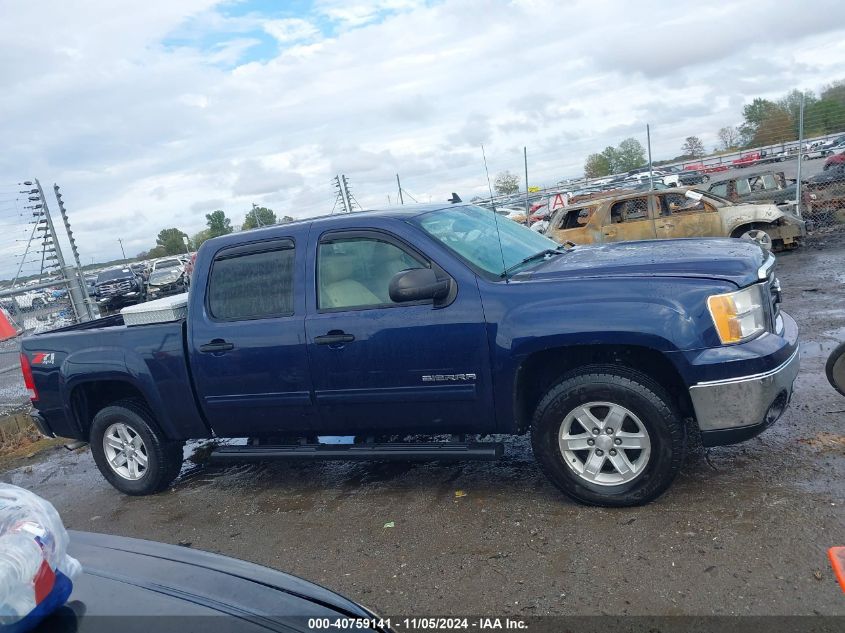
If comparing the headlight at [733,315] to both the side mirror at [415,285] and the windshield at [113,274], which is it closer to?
the side mirror at [415,285]

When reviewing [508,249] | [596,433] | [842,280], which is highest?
[508,249]

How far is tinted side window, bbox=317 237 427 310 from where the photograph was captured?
4.47 metres

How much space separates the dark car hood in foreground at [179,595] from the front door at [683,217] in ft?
39.5

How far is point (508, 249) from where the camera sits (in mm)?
4758

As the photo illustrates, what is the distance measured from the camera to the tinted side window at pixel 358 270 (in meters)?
4.47

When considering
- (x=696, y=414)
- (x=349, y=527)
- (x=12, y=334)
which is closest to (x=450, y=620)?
(x=349, y=527)

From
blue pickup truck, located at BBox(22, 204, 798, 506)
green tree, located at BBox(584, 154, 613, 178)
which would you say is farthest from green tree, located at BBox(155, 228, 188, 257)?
blue pickup truck, located at BBox(22, 204, 798, 506)

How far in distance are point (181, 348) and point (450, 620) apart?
9.36ft

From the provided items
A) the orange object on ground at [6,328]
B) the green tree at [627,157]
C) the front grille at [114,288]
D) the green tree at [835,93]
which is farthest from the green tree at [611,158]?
the orange object on ground at [6,328]

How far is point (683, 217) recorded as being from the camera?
42.5 ft

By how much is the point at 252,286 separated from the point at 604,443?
2595mm

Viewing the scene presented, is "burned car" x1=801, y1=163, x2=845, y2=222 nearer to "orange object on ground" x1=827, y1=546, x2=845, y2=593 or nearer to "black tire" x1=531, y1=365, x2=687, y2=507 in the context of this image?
"black tire" x1=531, y1=365, x2=687, y2=507

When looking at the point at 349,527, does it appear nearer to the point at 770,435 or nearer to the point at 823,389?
the point at 770,435

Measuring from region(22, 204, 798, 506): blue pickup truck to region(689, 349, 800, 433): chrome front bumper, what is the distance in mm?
11
